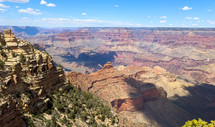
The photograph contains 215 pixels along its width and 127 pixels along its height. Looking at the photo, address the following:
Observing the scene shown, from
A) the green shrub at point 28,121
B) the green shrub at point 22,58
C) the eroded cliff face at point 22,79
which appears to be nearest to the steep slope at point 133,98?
the eroded cliff face at point 22,79

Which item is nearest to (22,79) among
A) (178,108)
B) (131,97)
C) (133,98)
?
(131,97)

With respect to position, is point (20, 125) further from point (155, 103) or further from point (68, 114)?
point (155, 103)

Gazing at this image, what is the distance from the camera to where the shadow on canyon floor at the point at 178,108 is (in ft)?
264

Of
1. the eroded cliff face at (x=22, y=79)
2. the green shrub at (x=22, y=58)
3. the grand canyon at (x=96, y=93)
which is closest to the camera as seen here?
the eroded cliff face at (x=22, y=79)

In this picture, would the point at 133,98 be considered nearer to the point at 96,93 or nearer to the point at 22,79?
the point at 96,93

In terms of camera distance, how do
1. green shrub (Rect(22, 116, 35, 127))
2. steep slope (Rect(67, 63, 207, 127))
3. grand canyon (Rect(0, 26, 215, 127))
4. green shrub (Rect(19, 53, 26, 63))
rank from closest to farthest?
green shrub (Rect(22, 116, 35, 127))
grand canyon (Rect(0, 26, 215, 127))
green shrub (Rect(19, 53, 26, 63))
steep slope (Rect(67, 63, 207, 127))

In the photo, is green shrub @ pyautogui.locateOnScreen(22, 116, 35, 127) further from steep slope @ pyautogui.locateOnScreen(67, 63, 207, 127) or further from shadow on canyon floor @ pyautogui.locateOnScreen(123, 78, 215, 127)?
shadow on canyon floor @ pyautogui.locateOnScreen(123, 78, 215, 127)

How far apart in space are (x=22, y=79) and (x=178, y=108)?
95976 millimetres

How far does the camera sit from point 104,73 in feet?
315

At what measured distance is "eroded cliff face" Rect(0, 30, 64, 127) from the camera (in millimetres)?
18250

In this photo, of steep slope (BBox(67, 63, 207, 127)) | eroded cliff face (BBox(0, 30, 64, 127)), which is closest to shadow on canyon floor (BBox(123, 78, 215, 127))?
steep slope (BBox(67, 63, 207, 127))

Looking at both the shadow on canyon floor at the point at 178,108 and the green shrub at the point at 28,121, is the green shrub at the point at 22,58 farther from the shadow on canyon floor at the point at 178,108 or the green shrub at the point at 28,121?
the shadow on canyon floor at the point at 178,108

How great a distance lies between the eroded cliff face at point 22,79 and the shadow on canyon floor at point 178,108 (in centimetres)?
6703

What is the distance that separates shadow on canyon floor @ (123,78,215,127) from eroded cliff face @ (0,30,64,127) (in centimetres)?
6703
